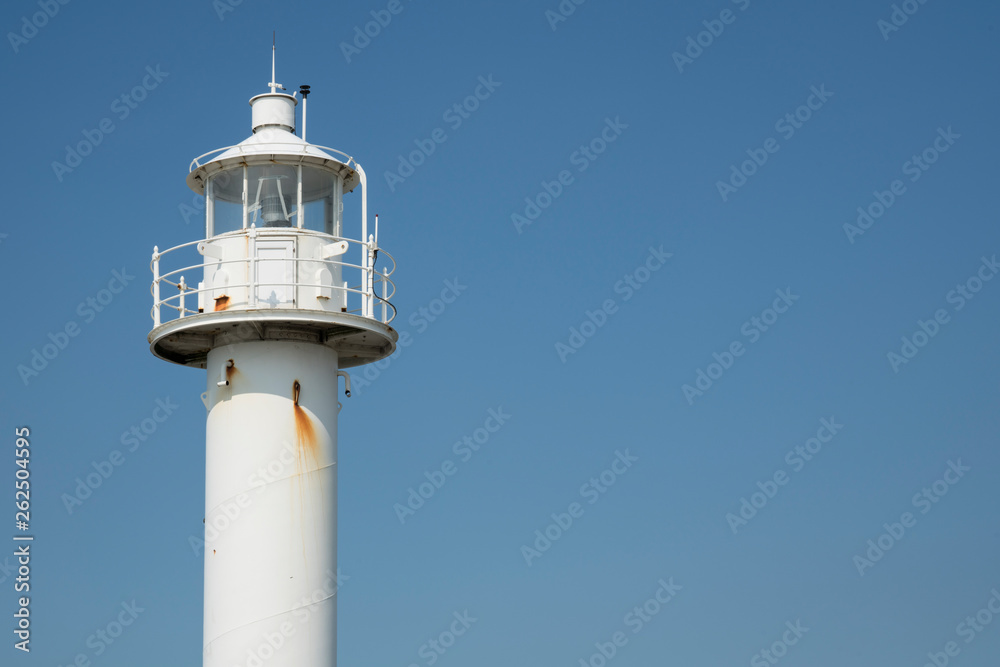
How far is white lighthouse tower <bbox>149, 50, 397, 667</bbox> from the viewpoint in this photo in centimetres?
2131

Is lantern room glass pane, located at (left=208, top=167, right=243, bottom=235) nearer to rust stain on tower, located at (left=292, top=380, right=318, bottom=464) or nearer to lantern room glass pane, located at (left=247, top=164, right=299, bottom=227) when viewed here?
lantern room glass pane, located at (left=247, top=164, right=299, bottom=227)

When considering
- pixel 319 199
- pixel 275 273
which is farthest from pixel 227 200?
pixel 275 273

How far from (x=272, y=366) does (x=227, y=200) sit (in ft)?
8.91

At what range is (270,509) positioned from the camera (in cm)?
2147

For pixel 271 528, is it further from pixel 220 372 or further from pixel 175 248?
pixel 175 248

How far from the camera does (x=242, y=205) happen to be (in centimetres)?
2241

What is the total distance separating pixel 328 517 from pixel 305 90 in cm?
658

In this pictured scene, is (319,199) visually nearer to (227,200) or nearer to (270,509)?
(227,200)

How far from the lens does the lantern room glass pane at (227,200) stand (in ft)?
73.6

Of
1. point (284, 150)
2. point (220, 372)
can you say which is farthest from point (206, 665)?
point (284, 150)

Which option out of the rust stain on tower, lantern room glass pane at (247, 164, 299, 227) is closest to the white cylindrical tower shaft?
the rust stain on tower

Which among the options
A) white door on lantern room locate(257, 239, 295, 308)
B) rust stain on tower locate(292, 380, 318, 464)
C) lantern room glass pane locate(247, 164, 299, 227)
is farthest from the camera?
lantern room glass pane locate(247, 164, 299, 227)

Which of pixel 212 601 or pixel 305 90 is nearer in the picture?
pixel 212 601

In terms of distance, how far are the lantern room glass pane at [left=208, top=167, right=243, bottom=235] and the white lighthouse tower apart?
0.8 inches
